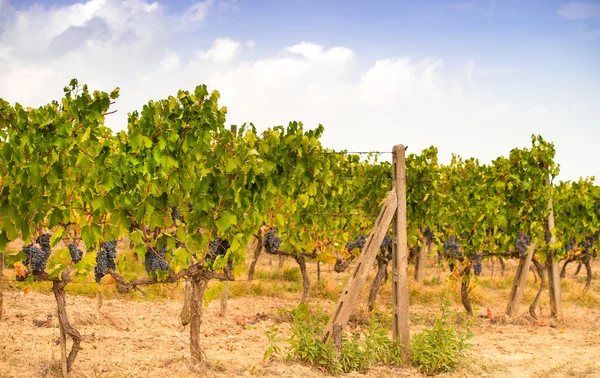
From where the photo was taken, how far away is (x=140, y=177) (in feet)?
15.3

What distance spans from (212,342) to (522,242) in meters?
5.60

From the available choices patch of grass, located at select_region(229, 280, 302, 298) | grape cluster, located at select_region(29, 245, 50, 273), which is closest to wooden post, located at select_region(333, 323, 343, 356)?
grape cluster, located at select_region(29, 245, 50, 273)

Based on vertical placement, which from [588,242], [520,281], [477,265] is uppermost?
[588,242]

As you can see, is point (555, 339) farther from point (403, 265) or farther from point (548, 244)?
point (403, 265)

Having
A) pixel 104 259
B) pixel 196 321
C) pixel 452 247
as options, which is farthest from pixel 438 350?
pixel 452 247

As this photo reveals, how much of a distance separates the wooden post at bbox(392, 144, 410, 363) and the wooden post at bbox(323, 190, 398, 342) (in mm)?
116

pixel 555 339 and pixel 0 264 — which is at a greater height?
pixel 0 264

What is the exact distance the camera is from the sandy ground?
18.0ft

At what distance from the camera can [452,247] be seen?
9664 mm

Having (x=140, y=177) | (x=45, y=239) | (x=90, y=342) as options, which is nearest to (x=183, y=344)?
(x=90, y=342)

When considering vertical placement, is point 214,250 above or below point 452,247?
above

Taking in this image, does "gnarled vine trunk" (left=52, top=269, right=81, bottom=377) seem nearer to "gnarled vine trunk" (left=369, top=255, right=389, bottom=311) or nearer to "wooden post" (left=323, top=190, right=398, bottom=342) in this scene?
"wooden post" (left=323, top=190, right=398, bottom=342)

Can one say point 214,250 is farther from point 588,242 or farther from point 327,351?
point 588,242

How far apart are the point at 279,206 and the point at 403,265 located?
4.98ft
